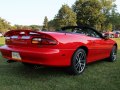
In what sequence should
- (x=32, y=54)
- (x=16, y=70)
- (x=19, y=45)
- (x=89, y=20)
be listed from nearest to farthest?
1. (x=32, y=54)
2. (x=19, y=45)
3. (x=16, y=70)
4. (x=89, y=20)

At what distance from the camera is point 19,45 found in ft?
16.6

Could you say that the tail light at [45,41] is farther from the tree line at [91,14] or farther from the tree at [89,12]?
the tree at [89,12]

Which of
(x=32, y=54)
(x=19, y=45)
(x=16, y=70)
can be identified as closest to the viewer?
(x=32, y=54)

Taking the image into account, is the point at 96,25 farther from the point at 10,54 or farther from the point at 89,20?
the point at 10,54

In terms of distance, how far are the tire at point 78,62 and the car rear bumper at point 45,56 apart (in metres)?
0.18

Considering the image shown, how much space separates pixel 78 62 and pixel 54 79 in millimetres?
804

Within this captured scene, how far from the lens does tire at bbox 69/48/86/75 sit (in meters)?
5.21

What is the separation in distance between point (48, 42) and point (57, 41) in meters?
0.18

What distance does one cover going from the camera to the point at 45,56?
4637mm

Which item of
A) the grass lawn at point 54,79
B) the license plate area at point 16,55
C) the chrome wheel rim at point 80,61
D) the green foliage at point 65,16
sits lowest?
the grass lawn at point 54,79

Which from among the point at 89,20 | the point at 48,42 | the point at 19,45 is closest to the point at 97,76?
the point at 48,42

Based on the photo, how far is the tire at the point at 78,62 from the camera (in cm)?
521

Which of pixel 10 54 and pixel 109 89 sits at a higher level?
pixel 10 54

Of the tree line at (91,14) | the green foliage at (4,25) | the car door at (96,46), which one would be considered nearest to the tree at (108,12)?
the tree line at (91,14)
